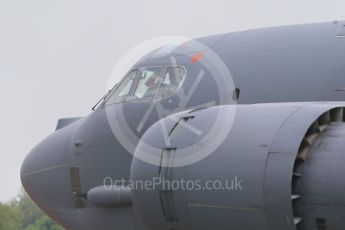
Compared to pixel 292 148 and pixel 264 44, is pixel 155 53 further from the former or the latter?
pixel 292 148

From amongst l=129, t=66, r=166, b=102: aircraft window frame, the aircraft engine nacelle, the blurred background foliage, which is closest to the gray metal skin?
the aircraft engine nacelle

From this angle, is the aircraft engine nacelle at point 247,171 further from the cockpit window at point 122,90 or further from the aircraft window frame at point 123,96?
the cockpit window at point 122,90

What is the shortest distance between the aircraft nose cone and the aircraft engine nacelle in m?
4.70

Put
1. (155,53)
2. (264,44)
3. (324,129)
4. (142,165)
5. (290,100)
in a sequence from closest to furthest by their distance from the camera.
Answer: (324,129)
(142,165)
(290,100)
(264,44)
(155,53)

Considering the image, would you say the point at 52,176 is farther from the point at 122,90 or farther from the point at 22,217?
the point at 22,217

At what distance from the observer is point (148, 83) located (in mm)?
13797

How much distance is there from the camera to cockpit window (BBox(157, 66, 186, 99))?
13.3 m

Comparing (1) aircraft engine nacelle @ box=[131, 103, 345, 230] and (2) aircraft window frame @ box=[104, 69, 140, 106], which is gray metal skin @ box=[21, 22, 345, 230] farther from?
(2) aircraft window frame @ box=[104, 69, 140, 106]

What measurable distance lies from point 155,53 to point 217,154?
536 centimetres

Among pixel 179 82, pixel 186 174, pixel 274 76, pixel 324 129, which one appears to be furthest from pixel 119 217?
pixel 324 129

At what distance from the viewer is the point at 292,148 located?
8.74m

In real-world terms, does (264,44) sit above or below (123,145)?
above

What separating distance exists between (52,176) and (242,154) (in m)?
6.46

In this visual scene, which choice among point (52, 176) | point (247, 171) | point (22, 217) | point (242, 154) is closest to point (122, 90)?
point (52, 176)
